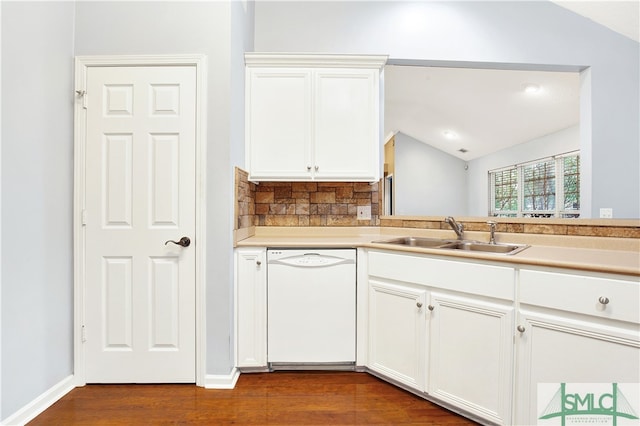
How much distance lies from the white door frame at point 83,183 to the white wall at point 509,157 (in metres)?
1.85

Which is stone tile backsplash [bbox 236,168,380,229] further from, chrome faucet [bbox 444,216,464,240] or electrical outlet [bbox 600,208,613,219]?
electrical outlet [bbox 600,208,613,219]

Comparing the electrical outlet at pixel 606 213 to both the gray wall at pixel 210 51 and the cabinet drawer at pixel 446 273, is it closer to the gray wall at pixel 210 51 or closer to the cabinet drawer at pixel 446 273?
the cabinet drawer at pixel 446 273

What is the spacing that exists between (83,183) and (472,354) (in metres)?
2.40

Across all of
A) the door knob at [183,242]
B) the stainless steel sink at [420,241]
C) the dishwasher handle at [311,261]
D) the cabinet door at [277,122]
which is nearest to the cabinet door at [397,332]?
the dishwasher handle at [311,261]

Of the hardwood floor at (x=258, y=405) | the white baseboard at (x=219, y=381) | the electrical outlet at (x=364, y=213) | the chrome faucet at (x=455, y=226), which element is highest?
the electrical outlet at (x=364, y=213)

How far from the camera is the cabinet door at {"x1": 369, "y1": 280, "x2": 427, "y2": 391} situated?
173 cm

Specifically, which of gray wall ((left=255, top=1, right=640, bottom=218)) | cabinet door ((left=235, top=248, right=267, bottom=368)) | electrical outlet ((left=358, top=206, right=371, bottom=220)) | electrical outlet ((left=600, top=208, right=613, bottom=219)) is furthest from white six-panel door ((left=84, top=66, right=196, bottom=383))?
electrical outlet ((left=600, top=208, right=613, bottom=219))

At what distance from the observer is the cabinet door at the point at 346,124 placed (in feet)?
7.37

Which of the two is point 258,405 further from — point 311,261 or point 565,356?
point 565,356

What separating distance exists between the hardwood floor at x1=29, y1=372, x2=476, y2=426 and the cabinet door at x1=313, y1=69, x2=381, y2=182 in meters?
1.39

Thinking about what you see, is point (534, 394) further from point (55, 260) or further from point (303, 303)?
point (55, 260)

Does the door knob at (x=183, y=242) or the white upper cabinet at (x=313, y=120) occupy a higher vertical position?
the white upper cabinet at (x=313, y=120)

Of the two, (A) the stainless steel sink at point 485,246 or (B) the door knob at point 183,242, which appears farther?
(A) the stainless steel sink at point 485,246

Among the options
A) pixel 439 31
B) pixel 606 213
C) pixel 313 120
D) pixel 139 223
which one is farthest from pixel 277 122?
pixel 606 213
